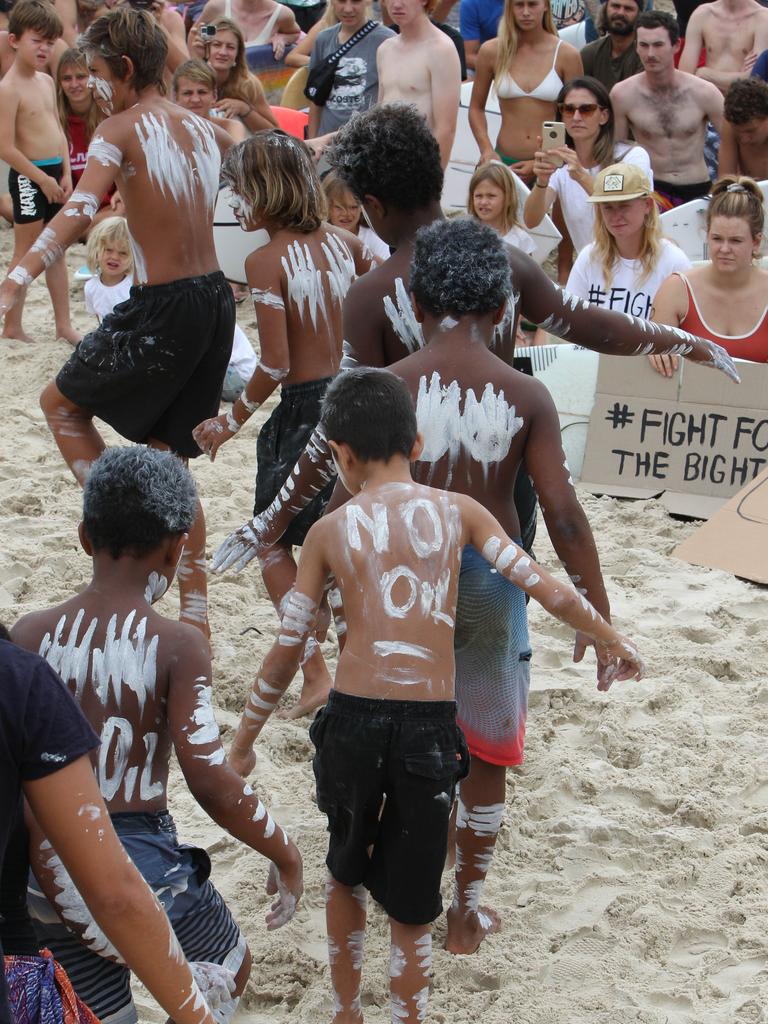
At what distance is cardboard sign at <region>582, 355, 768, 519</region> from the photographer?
543cm

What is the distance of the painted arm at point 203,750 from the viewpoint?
90.4 inches

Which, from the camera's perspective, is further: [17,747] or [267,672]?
[267,672]

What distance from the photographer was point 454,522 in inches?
98.2

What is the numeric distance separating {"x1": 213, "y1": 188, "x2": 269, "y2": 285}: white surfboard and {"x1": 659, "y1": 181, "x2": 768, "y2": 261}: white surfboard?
2.29 metres

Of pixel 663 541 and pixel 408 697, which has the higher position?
pixel 408 697

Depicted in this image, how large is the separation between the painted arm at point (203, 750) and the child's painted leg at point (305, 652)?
5.17 feet

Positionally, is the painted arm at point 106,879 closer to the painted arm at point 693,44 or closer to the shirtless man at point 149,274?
the shirtless man at point 149,274

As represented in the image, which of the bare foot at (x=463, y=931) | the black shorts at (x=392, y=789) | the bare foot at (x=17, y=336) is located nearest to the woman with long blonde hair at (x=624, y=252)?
the bare foot at (x=17, y=336)

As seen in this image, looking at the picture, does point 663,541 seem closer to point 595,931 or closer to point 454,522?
point 595,931

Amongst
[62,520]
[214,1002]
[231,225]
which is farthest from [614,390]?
[214,1002]

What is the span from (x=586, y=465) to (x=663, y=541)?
0.66 meters

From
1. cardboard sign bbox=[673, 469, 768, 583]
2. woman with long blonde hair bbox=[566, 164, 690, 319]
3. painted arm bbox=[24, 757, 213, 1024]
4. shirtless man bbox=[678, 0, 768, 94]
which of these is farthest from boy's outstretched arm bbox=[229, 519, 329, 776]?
shirtless man bbox=[678, 0, 768, 94]

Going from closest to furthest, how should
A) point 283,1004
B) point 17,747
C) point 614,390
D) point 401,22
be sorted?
point 17,747, point 283,1004, point 614,390, point 401,22

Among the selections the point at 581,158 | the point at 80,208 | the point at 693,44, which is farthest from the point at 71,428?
the point at 693,44
